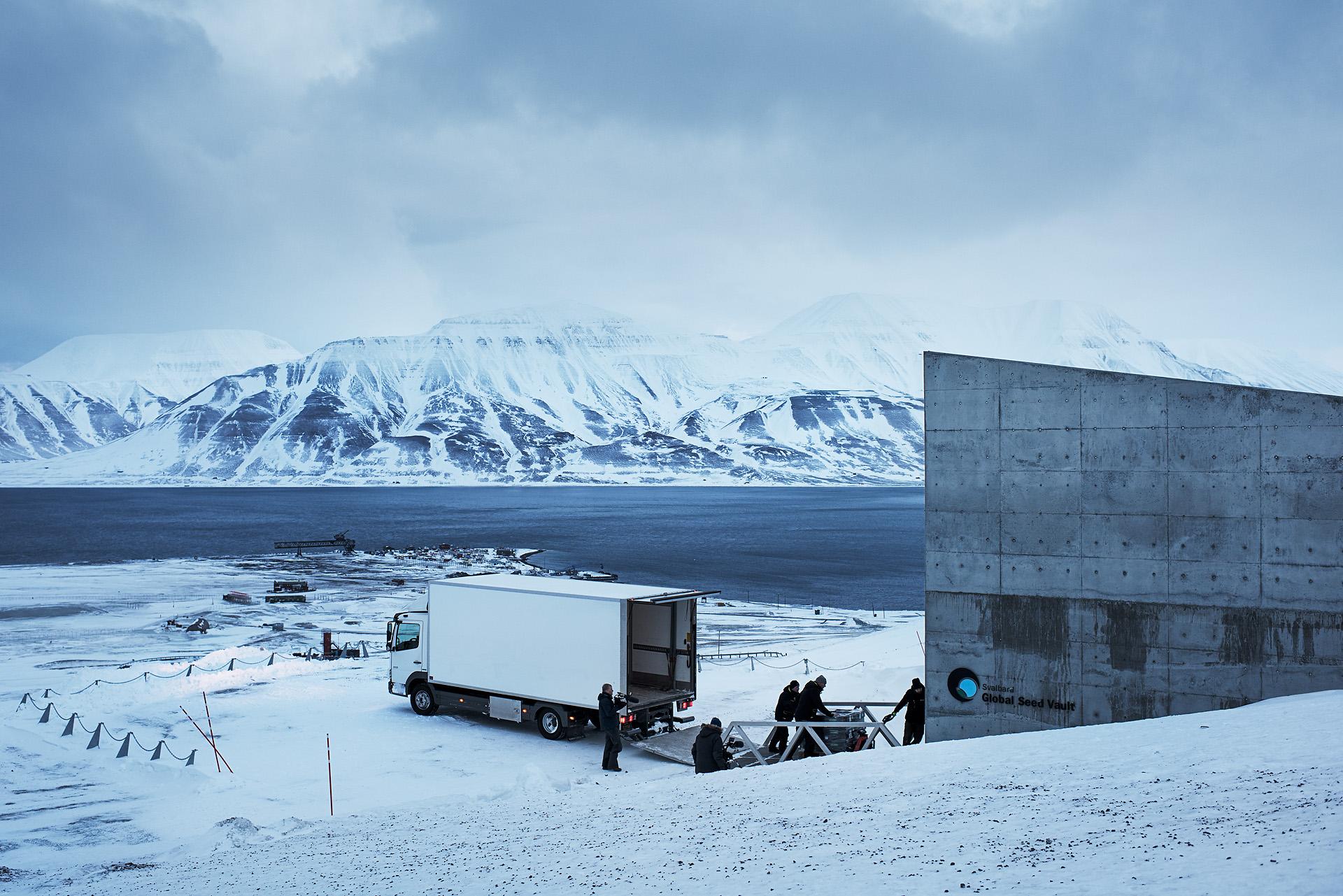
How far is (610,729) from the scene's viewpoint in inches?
653

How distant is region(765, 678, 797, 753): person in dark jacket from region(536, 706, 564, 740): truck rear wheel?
461 cm

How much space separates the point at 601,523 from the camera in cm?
13862

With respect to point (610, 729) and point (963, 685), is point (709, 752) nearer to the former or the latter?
point (610, 729)

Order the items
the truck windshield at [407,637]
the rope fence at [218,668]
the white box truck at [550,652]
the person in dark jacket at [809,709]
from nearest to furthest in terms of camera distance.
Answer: the person in dark jacket at [809,709]
the white box truck at [550,652]
the truck windshield at [407,637]
the rope fence at [218,668]

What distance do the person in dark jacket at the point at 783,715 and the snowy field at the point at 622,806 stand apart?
6.73ft

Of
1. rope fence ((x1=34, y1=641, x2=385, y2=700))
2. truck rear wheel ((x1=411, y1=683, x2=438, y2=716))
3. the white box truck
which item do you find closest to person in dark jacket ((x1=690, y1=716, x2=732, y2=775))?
the white box truck

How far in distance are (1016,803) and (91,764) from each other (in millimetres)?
15296

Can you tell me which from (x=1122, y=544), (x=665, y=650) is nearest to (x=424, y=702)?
(x=665, y=650)

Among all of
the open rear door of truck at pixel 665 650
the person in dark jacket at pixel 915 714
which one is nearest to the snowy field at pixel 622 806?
the open rear door of truck at pixel 665 650

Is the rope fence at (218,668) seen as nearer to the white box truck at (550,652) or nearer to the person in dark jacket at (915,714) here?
the white box truck at (550,652)

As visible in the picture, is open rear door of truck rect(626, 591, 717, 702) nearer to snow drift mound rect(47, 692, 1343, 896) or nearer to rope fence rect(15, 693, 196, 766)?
snow drift mound rect(47, 692, 1343, 896)

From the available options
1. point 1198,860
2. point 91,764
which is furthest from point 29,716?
point 1198,860

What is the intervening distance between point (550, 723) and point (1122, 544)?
10.8m

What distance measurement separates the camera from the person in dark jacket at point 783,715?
15.6m
